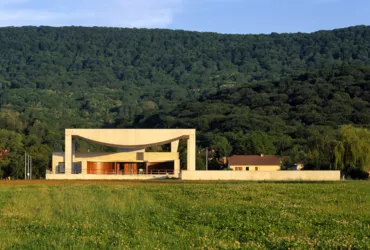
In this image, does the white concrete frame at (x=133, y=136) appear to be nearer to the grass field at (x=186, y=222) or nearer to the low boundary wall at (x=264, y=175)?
the low boundary wall at (x=264, y=175)

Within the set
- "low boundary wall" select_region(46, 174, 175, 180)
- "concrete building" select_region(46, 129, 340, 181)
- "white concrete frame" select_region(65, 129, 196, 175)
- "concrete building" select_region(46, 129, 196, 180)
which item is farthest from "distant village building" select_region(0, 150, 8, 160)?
"low boundary wall" select_region(46, 174, 175, 180)

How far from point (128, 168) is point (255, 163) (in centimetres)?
2645

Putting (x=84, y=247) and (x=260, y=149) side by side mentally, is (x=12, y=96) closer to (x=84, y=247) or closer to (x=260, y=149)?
(x=260, y=149)

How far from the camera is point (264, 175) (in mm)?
54531

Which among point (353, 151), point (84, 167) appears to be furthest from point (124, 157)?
point (353, 151)

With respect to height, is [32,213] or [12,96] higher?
[12,96]

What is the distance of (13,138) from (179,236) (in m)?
80.3

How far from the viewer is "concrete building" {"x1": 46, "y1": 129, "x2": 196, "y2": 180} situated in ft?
194

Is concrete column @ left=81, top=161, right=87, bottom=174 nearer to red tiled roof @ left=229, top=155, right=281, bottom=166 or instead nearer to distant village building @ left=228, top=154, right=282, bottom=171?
distant village building @ left=228, top=154, right=282, bottom=171

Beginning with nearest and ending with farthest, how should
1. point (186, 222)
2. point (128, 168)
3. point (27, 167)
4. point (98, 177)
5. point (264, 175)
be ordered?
point (186, 222) < point (264, 175) < point (98, 177) < point (128, 168) < point (27, 167)

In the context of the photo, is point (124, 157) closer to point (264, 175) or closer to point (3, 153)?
point (264, 175)

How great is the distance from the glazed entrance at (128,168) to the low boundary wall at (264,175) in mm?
9144

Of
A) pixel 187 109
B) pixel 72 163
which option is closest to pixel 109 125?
pixel 187 109

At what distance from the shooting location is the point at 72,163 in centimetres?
6019
